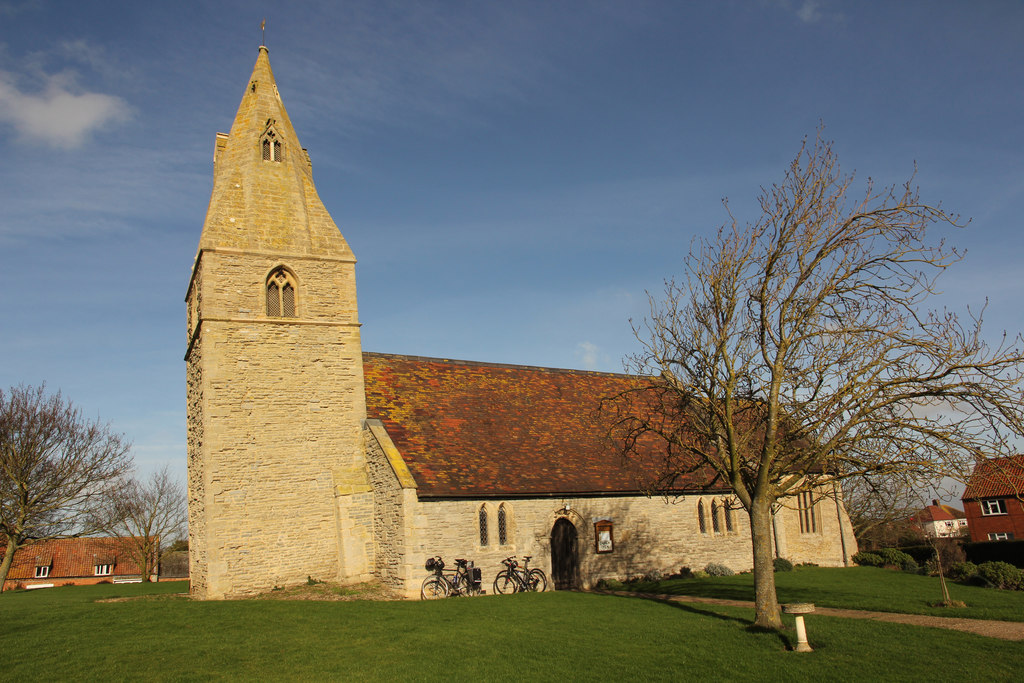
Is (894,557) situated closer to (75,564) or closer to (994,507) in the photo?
(994,507)

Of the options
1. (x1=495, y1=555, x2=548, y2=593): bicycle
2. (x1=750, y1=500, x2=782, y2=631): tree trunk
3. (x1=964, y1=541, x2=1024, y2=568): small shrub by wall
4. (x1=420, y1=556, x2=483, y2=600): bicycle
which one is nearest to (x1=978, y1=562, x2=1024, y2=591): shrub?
Result: (x1=964, y1=541, x2=1024, y2=568): small shrub by wall

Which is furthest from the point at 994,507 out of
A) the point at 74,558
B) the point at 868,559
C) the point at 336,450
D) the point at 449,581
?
the point at 74,558

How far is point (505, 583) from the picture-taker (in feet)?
69.4

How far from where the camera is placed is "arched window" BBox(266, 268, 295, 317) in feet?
74.6

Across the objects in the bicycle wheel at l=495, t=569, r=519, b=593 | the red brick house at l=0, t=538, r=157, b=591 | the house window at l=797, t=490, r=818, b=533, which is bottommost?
the red brick house at l=0, t=538, r=157, b=591

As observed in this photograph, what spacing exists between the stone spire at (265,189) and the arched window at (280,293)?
2.45 ft

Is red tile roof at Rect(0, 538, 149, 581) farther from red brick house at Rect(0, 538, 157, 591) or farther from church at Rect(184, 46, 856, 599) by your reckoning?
church at Rect(184, 46, 856, 599)

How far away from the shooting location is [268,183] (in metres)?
24.1

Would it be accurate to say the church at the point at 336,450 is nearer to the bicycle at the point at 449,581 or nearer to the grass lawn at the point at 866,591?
the bicycle at the point at 449,581

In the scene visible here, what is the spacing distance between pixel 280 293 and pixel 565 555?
40.7 ft

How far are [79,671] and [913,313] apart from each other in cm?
1671

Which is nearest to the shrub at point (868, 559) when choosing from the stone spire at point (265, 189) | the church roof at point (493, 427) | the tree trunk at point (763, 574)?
the church roof at point (493, 427)

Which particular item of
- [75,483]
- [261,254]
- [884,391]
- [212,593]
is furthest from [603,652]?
[75,483]

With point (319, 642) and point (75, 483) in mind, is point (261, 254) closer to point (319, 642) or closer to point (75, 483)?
point (319, 642)
